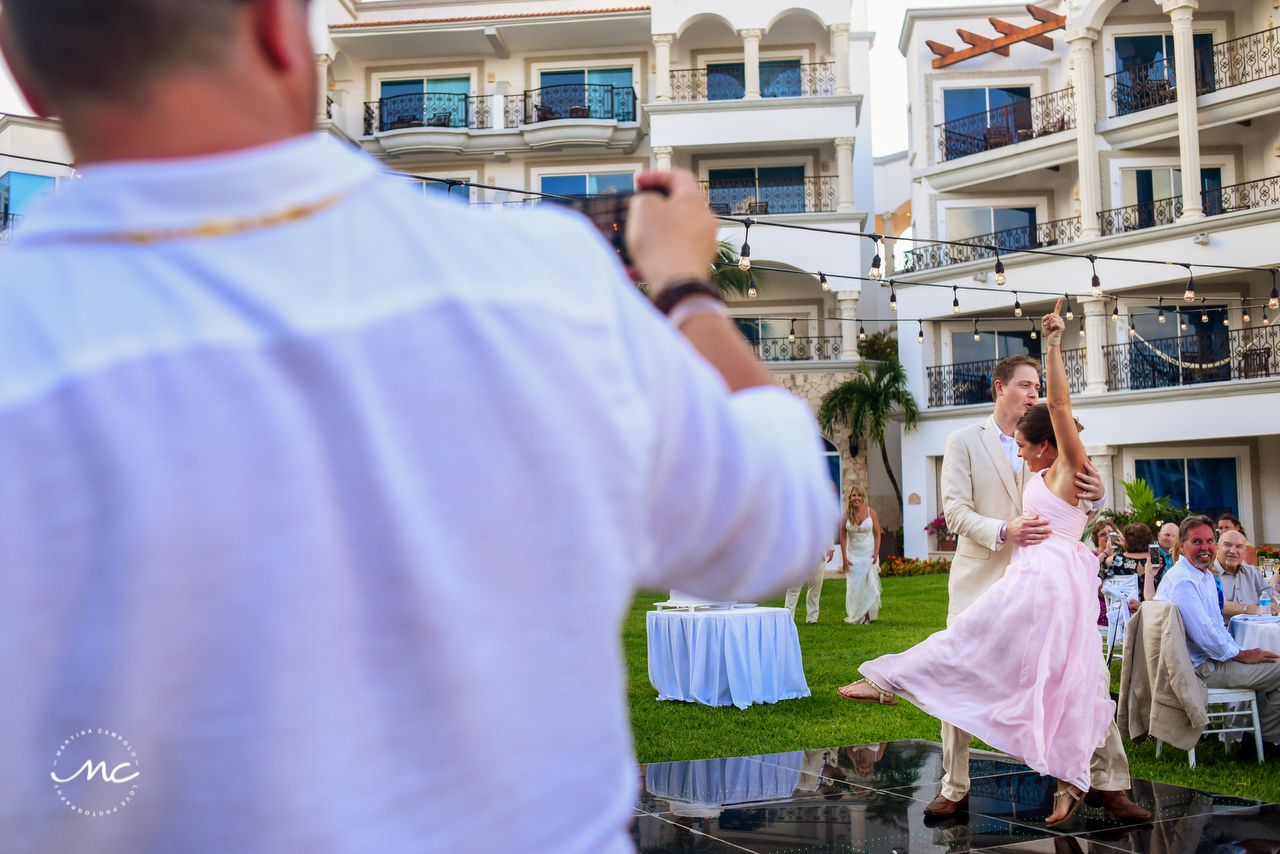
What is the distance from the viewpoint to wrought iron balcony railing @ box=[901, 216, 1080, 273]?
27.3m

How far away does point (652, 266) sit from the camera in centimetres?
103

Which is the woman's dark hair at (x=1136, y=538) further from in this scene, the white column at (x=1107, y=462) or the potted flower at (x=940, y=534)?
the potted flower at (x=940, y=534)

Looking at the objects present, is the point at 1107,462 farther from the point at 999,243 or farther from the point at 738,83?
the point at 738,83

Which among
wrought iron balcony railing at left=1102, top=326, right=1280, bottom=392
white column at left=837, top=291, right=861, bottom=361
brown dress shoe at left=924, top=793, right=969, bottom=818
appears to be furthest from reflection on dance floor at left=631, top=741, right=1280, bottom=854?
white column at left=837, top=291, right=861, bottom=361

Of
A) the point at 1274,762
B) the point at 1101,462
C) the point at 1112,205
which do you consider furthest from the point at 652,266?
the point at 1112,205

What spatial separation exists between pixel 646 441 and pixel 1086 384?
27.1 m

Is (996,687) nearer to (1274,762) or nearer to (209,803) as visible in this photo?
(1274,762)

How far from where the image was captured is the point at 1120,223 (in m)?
25.9

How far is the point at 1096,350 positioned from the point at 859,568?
513 inches

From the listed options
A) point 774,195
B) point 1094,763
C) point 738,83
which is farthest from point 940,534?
point 1094,763

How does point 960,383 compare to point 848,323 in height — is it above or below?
below

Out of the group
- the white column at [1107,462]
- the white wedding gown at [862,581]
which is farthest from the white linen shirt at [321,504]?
the white column at [1107,462]

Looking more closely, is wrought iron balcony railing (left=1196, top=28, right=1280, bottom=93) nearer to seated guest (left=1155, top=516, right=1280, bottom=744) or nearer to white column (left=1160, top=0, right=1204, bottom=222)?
white column (left=1160, top=0, right=1204, bottom=222)

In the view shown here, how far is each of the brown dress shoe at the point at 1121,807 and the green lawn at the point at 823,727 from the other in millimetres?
1179
